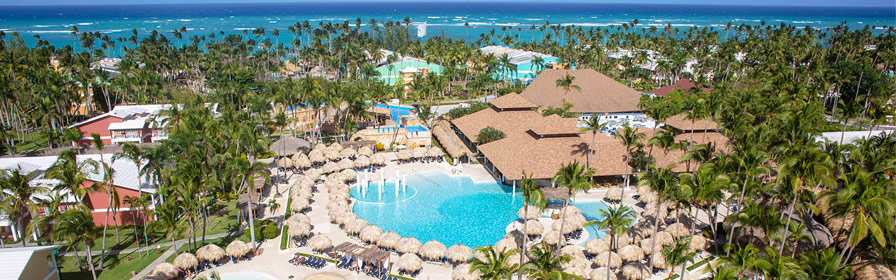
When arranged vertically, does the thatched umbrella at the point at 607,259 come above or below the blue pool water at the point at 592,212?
above

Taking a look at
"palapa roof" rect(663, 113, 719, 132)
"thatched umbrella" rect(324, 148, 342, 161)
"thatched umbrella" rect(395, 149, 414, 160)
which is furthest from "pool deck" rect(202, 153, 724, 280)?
"palapa roof" rect(663, 113, 719, 132)

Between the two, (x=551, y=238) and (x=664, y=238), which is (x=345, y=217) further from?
(x=664, y=238)

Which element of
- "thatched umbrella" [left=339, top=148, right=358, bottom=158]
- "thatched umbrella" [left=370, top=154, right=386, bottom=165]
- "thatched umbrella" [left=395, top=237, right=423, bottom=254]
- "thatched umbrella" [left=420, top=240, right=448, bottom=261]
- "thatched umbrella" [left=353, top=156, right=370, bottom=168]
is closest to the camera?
"thatched umbrella" [left=420, top=240, right=448, bottom=261]

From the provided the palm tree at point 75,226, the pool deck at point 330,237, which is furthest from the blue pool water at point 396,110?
the palm tree at point 75,226

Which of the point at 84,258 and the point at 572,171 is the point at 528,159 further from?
the point at 84,258

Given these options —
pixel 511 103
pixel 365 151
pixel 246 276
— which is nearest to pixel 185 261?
pixel 246 276

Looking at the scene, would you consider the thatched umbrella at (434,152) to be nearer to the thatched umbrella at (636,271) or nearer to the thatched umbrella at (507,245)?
the thatched umbrella at (507,245)

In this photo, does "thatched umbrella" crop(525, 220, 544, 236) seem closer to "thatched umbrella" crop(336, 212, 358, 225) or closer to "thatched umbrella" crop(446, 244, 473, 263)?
"thatched umbrella" crop(446, 244, 473, 263)
